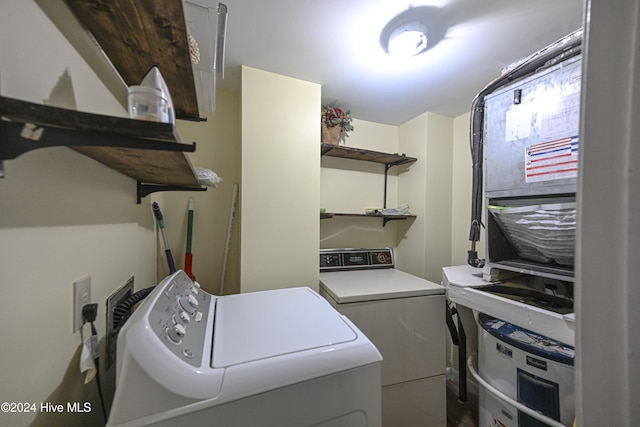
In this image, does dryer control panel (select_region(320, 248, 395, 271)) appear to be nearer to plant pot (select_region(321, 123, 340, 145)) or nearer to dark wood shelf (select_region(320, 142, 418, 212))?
dark wood shelf (select_region(320, 142, 418, 212))

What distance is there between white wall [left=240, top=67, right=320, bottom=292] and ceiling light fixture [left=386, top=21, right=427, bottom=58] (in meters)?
0.61

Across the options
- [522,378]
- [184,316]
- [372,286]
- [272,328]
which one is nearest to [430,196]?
[372,286]

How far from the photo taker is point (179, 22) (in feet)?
1.94

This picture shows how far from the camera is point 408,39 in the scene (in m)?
1.12

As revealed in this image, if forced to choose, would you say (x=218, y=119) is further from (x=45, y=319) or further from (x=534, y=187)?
(x=534, y=187)

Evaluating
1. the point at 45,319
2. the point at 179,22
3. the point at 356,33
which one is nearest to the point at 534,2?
the point at 356,33

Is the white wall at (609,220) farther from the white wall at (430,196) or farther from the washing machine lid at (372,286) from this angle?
the white wall at (430,196)

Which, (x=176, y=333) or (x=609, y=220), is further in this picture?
(x=176, y=333)

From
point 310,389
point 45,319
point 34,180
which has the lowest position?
point 310,389

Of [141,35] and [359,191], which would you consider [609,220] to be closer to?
[141,35]

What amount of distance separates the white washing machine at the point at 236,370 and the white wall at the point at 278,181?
608mm

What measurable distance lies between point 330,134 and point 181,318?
1.61 metres

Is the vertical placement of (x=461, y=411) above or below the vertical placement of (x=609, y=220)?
below

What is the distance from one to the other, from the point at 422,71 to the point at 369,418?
186cm
